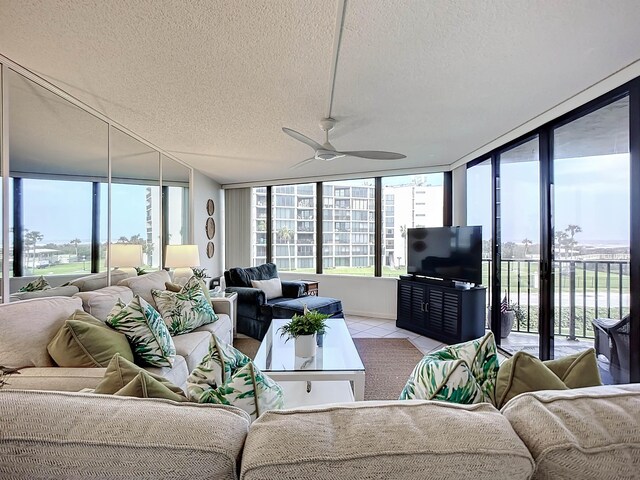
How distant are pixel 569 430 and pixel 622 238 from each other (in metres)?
2.34

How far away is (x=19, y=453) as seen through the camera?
1.93 ft

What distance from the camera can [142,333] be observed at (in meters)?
2.01

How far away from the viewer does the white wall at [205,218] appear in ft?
17.0

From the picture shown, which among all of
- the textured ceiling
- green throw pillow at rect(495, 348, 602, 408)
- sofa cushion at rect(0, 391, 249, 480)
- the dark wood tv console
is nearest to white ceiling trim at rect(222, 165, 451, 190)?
the dark wood tv console

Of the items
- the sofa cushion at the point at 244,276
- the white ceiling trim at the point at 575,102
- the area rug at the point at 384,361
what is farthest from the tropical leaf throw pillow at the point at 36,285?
the white ceiling trim at the point at 575,102

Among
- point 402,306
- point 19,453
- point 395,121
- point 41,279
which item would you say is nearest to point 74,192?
point 41,279

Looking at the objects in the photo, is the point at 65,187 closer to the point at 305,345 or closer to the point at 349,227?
the point at 305,345

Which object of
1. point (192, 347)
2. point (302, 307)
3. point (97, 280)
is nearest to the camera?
point (192, 347)

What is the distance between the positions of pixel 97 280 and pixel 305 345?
1990mm

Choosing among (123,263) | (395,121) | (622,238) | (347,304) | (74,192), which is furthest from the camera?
(347,304)

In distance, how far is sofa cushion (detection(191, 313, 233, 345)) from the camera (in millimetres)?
3018

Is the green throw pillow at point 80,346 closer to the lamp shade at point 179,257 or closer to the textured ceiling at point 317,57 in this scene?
the textured ceiling at point 317,57

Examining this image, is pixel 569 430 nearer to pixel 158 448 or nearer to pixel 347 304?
pixel 158 448

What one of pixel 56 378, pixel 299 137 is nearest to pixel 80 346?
pixel 56 378
